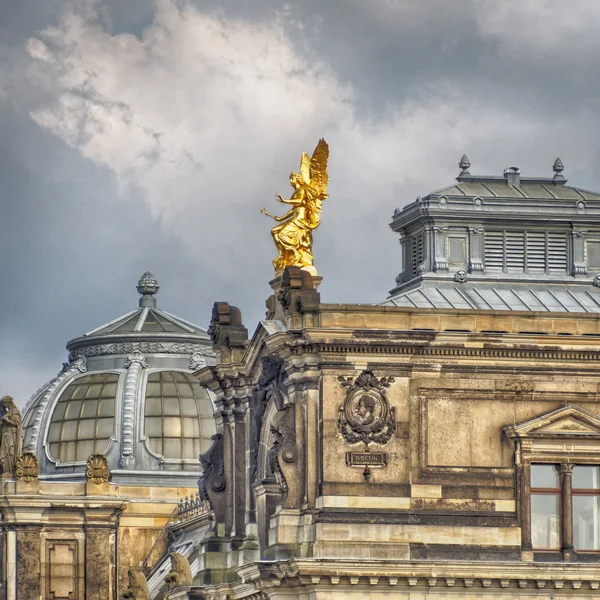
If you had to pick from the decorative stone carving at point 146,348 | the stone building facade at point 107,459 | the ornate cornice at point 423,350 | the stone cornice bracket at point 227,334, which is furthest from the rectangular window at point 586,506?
the decorative stone carving at point 146,348

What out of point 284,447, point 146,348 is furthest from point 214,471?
point 146,348

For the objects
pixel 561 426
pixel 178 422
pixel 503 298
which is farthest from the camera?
pixel 178 422

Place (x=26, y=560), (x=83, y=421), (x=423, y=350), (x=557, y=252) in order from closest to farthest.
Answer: (x=423, y=350) → (x=557, y=252) → (x=26, y=560) → (x=83, y=421)

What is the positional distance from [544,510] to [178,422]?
117 feet

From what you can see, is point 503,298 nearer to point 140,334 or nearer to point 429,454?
point 429,454

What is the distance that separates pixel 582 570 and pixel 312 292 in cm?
1099

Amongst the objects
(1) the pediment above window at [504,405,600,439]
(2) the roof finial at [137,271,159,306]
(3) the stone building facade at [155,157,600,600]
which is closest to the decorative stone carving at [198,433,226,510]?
(3) the stone building facade at [155,157,600,600]

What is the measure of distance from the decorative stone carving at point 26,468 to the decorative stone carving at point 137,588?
417 inches

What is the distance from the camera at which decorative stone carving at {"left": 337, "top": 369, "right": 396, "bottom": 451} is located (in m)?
90.0

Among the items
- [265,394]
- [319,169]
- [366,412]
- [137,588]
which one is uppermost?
[319,169]

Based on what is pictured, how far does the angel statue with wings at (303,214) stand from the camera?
3733 inches

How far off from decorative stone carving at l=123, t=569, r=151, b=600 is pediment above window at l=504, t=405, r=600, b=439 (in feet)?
67.1

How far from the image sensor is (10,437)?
117812 mm

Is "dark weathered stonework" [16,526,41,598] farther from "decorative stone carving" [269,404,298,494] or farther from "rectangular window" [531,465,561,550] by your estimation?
"rectangular window" [531,465,561,550]
